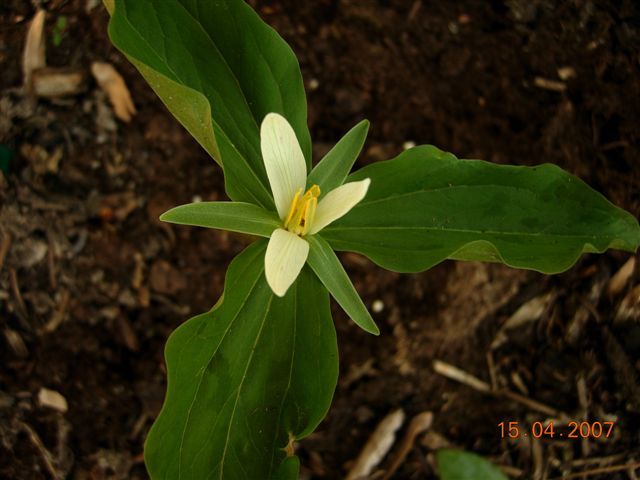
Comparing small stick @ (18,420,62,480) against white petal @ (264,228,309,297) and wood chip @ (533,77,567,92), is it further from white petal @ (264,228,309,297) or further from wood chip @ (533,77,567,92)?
wood chip @ (533,77,567,92)

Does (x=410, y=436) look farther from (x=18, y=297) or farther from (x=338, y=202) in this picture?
(x=18, y=297)

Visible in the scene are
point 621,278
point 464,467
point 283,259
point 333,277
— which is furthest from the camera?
point 621,278

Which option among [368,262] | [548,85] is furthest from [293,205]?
[548,85]

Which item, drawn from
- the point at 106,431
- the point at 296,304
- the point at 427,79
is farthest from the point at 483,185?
the point at 106,431

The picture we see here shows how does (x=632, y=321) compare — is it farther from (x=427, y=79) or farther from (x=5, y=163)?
(x=5, y=163)

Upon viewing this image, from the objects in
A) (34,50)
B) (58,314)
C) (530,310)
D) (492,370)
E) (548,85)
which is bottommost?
(492,370)

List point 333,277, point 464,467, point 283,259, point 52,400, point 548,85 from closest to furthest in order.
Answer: point 283,259 < point 333,277 < point 464,467 < point 52,400 < point 548,85
